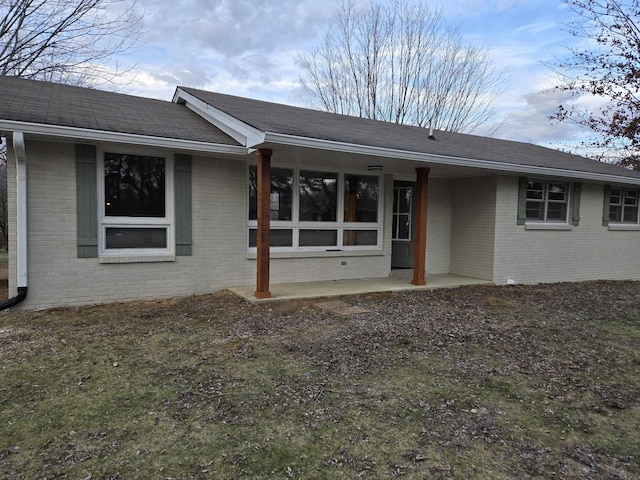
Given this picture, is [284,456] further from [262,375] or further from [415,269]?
[415,269]

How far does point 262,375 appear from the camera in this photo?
3.76m

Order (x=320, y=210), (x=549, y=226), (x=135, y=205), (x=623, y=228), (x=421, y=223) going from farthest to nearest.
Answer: (x=623, y=228) < (x=549, y=226) < (x=320, y=210) < (x=421, y=223) < (x=135, y=205)

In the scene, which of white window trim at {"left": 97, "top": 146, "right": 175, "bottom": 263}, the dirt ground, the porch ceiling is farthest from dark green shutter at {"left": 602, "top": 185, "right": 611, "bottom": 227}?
the dirt ground

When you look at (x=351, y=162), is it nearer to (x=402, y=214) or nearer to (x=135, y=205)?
(x=402, y=214)

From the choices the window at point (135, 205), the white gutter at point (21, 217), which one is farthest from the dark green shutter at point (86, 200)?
the white gutter at point (21, 217)

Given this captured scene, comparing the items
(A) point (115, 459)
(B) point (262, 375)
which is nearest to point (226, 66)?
(B) point (262, 375)

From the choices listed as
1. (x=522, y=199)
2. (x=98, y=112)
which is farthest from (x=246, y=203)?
(x=522, y=199)

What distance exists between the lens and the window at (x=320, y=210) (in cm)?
799

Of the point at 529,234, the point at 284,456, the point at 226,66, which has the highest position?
the point at 226,66

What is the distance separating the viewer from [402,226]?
9.94m

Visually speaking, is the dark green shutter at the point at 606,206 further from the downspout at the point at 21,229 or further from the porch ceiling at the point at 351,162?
the downspout at the point at 21,229

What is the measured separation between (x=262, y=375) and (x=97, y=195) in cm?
424

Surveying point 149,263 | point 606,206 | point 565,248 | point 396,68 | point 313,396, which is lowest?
point 313,396

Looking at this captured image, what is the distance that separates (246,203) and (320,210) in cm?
158
